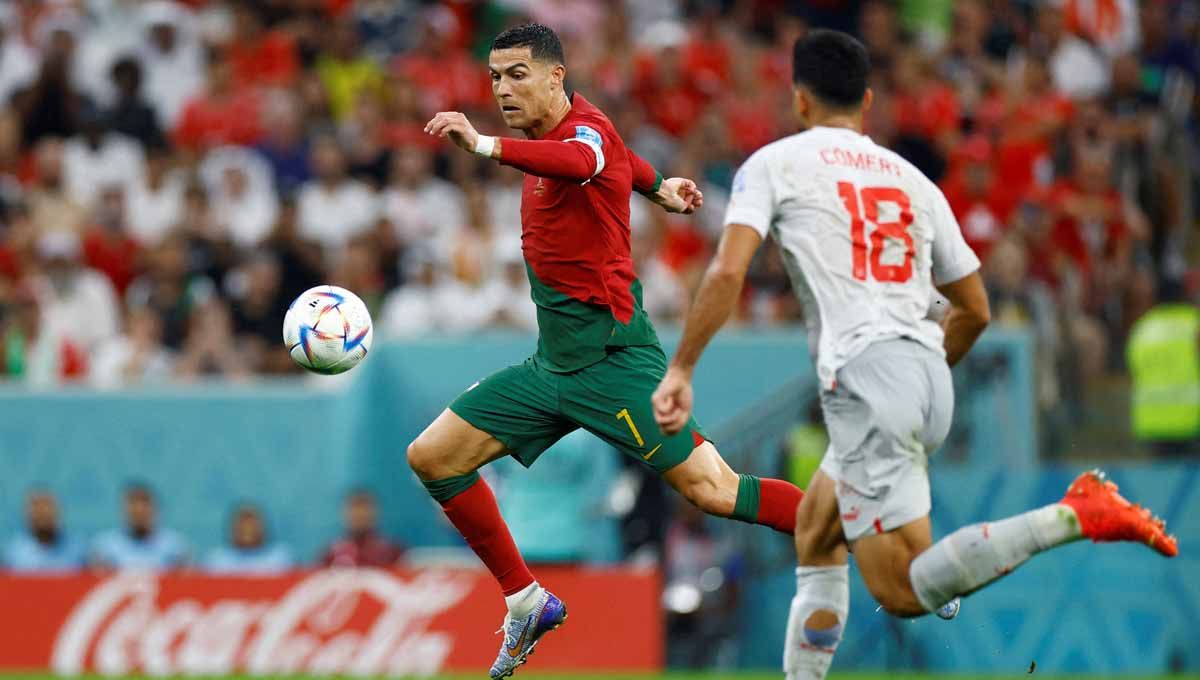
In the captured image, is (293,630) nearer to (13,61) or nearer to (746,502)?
(746,502)

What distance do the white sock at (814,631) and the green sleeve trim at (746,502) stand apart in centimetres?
64

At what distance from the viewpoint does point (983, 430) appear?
14914 millimetres

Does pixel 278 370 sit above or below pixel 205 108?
below

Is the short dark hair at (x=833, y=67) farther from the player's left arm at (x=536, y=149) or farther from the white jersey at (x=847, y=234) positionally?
the player's left arm at (x=536, y=149)

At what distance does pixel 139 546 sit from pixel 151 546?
9 centimetres

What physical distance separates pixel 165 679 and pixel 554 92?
740 cm

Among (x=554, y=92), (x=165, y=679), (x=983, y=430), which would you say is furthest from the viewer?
(x=983, y=430)

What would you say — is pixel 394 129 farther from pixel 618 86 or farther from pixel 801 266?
pixel 801 266

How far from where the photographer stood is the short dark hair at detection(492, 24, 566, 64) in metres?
7.70

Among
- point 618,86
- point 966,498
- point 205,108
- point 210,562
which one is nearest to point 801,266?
point 966,498

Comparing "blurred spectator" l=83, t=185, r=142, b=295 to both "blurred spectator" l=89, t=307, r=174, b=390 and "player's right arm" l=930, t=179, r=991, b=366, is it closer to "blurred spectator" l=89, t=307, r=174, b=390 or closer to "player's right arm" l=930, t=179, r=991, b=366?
"blurred spectator" l=89, t=307, r=174, b=390

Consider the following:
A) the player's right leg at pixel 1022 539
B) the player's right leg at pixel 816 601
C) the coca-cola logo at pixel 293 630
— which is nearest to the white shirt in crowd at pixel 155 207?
the coca-cola logo at pixel 293 630

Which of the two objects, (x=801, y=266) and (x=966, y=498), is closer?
(x=801, y=266)

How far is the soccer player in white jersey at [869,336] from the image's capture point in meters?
6.66
